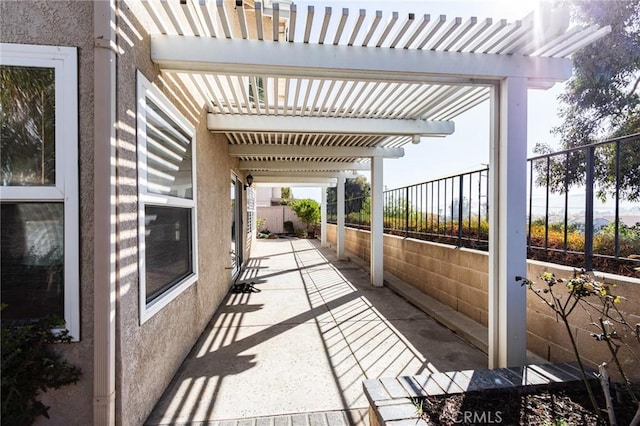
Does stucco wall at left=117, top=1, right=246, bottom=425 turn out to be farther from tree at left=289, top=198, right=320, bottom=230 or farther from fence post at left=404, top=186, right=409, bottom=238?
tree at left=289, top=198, right=320, bottom=230

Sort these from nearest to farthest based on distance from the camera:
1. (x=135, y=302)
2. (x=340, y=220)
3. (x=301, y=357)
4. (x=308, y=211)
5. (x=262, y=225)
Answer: (x=135, y=302), (x=301, y=357), (x=340, y=220), (x=308, y=211), (x=262, y=225)

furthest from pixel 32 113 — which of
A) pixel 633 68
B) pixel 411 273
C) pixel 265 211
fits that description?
pixel 265 211

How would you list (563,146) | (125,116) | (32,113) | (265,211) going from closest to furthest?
(32,113) → (125,116) → (563,146) → (265,211)

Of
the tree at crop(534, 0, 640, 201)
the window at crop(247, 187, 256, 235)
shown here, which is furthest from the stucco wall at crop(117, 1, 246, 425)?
the tree at crop(534, 0, 640, 201)

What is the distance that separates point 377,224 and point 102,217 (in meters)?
4.99

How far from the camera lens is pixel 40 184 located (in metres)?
1.71

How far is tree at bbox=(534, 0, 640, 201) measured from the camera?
601 centimetres

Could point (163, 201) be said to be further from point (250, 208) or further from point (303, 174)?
point (250, 208)

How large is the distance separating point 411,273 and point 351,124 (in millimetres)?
3073

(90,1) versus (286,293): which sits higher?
(90,1)

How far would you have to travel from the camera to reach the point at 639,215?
2744 millimetres

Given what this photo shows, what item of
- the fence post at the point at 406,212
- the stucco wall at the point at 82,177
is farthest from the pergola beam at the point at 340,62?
the fence post at the point at 406,212

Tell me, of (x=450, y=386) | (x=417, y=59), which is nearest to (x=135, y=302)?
(x=450, y=386)

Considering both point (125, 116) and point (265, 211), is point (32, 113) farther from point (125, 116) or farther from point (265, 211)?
point (265, 211)
